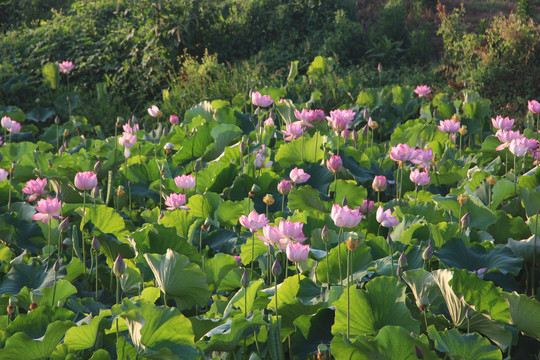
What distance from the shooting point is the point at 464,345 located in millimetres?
1540

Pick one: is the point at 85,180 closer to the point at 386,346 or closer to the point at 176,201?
the point at 176,201

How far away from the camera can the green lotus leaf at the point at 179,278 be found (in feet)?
5.96

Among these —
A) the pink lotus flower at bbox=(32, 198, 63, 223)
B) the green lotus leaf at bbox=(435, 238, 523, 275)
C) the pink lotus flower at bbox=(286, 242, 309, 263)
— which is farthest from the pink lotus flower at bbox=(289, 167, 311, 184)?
the pink lotus flower at bbox=(32, 198, 63, 223)

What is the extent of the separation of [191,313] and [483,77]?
4.27m

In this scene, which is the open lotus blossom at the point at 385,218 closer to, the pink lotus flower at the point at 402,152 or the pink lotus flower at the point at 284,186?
the pink lotus flower at the point at 284,186

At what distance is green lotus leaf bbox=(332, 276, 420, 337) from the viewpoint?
1.65 metres

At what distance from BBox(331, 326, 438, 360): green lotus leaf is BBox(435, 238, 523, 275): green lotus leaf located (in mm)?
581

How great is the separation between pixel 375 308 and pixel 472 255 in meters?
0.55

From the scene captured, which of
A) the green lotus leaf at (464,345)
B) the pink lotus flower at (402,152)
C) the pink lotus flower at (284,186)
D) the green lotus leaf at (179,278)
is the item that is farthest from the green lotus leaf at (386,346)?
the pink lotus flower at (402,152)

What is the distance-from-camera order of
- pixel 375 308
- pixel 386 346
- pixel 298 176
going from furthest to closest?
1. pixel 298 176
2. pixel 375 308
3. pixel 386 346

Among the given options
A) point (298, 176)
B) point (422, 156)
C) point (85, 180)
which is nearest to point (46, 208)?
point (85, 180)

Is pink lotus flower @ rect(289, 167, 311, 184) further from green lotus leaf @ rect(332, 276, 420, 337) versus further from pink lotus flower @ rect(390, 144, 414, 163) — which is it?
green lotus leaf @ rect(332, 276, 420, 337)

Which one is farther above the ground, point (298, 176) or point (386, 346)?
point (386, 346)

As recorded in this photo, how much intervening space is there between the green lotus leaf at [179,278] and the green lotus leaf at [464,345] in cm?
73
